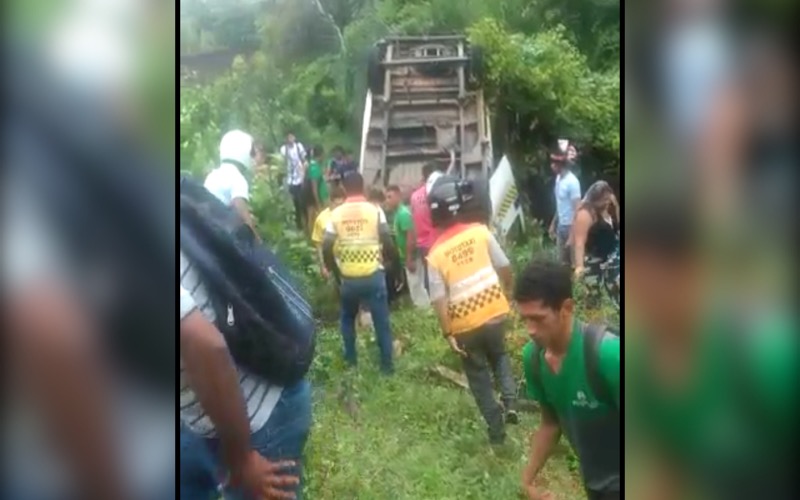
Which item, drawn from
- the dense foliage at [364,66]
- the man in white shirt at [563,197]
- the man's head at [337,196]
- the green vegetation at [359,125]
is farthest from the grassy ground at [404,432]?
the dense foliage at [364,66]

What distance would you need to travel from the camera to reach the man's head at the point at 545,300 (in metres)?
3.30

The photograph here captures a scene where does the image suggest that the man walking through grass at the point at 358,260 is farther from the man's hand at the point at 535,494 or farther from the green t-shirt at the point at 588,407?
the man's hand at the point at 535,494

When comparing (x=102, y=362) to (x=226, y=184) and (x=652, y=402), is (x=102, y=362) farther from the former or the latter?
(x=652, y=402)

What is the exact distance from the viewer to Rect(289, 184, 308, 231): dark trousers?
327 centimetres

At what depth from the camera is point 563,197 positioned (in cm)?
329

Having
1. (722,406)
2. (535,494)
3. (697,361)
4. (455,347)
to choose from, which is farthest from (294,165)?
(722,406)

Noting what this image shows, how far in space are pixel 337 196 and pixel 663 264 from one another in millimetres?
1222

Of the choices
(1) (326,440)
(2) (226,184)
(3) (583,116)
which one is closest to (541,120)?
(3) (583,116)

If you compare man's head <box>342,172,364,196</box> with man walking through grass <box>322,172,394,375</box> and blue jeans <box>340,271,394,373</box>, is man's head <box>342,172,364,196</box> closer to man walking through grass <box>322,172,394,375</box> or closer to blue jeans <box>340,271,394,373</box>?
man walking through grass <box>322,172,394,375</box>

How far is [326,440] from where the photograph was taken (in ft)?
10.8

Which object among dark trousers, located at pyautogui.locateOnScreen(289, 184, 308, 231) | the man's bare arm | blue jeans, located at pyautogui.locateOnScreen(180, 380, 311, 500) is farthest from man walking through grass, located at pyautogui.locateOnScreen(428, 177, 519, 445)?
blue jeans, located at pyautogui.locateOnScreen(180, 380, 311, 500)

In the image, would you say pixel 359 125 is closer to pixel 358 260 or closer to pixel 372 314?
pixel 358 260

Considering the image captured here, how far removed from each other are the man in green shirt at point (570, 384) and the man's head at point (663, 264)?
191 mm

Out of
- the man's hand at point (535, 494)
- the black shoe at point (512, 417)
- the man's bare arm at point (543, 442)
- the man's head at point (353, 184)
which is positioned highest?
the man's head at point (353, 184)
